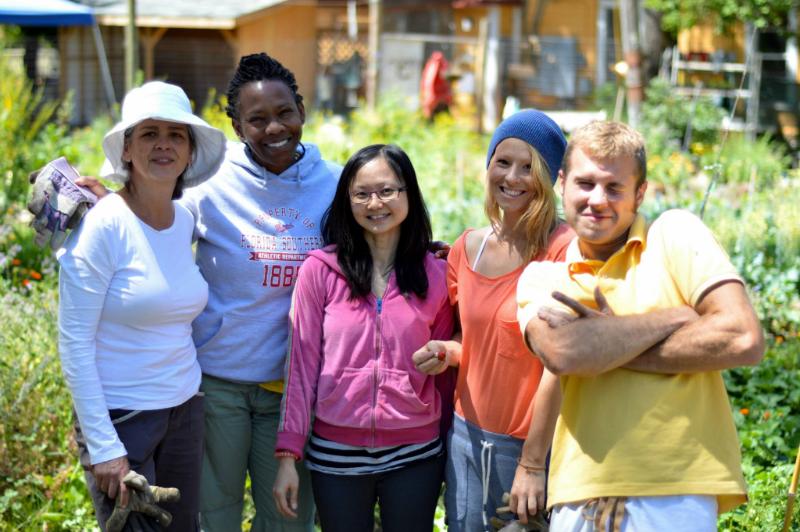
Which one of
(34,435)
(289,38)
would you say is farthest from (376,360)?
(289,38)

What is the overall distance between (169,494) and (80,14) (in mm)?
9372

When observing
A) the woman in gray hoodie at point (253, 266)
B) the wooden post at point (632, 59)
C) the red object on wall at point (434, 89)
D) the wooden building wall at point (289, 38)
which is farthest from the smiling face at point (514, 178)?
the wooden building wall at point (289, 38)

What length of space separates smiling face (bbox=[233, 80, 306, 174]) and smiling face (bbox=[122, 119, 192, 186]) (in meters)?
0.34

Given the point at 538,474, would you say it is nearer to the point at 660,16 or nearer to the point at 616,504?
the point at 616,504

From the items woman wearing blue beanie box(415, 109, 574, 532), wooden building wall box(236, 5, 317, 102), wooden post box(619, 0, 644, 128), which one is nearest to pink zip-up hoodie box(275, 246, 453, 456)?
woman wearing blue beanie box(415, 109, 574, 532)

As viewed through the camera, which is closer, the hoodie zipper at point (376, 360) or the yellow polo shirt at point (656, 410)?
the yellow polo shirt at point (656, 410)

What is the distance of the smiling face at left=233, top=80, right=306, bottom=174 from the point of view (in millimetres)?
3320

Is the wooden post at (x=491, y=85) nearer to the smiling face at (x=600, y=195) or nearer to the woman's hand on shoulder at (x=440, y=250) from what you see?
the woman's hand on shoulder at (x=440, y=250)

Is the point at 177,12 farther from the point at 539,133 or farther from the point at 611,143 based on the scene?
the point at 611,143

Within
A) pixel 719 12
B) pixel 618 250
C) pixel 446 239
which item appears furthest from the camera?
pixel 719 12

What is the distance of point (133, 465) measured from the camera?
294 cm

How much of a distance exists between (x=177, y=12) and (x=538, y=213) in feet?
54.9

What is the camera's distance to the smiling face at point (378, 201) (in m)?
3.16

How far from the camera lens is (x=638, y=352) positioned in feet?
7.34
